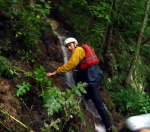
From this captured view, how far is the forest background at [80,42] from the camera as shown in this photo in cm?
493

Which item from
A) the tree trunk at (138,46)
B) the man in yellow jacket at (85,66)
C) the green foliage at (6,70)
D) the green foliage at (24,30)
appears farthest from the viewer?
the tree trunk at (138,46)

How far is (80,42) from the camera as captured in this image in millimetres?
9703

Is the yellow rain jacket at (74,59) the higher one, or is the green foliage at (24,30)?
the green foliage at (24,30)

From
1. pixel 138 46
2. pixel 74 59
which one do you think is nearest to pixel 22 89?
pixel 74 59

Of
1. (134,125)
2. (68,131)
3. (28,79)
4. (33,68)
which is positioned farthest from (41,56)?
→ (134,125)

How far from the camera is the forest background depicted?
16.2ft

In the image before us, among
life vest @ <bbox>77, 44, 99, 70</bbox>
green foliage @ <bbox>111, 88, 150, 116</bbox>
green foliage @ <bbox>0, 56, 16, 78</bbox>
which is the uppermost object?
green foliage @ <bbox>0, 56, 16, 78</bbox>

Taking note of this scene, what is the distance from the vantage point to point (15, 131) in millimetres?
4188

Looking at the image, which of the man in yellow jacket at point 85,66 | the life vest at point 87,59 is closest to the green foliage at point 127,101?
the man in yellow jacket at point 85,66

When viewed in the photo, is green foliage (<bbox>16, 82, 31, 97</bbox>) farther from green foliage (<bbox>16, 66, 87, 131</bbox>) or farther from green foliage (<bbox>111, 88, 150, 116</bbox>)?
green foliage (<bbox>111, 88, 150, 116</bbox>)

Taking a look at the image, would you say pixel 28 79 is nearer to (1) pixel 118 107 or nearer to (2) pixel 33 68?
(2) pixel 33 68

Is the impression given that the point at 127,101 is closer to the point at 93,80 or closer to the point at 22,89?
the point at 93,80

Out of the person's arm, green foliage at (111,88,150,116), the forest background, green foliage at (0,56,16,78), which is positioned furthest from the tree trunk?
green foliage at (0,56,16,78)

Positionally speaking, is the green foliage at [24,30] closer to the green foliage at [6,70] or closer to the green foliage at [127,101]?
the green foliage at [6,70]
